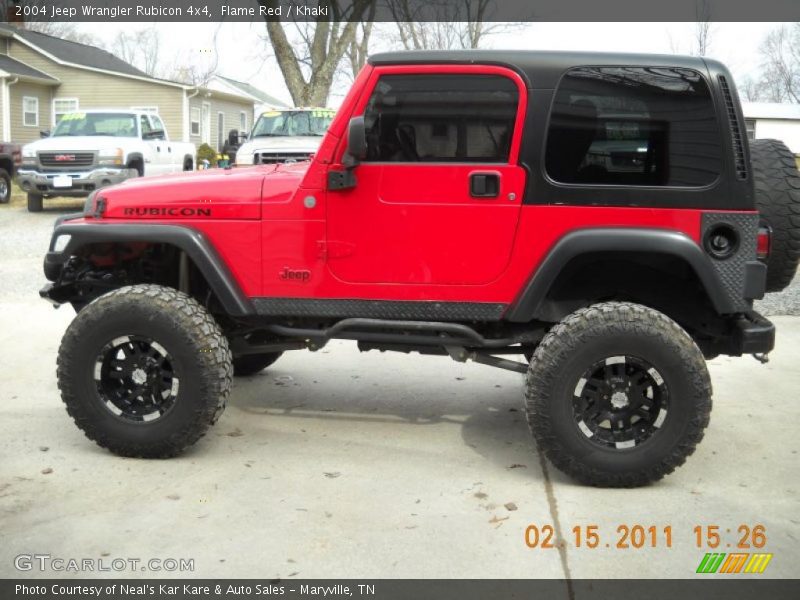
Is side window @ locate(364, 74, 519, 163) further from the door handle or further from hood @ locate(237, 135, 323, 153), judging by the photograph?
hood @ locate(237, 135, 323, 153)

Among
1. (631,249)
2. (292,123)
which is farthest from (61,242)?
(292,123)

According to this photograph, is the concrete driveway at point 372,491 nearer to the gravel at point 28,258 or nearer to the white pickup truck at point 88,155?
the gravel at point 28,258

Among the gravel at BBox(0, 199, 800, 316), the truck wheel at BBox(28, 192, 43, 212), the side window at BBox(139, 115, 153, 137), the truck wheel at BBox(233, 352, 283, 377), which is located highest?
the side window at BBox(139, 115, 153, 137)

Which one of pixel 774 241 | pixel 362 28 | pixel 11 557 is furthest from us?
pixel 362 28

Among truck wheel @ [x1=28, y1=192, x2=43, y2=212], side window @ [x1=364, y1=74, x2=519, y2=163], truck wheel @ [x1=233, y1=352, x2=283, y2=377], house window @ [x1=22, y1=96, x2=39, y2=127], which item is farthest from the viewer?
house window @ [x1=22, y1=96, x2=39, y2=127]

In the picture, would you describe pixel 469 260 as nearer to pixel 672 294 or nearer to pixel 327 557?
pixel 672 294

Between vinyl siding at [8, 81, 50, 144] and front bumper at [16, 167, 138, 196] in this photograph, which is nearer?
front bumper at [16, 167, 138, 196]

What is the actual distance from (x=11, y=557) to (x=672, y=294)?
10.8 feet

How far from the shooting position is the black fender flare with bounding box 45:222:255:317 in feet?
14.9

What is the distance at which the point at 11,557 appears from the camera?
3.54m

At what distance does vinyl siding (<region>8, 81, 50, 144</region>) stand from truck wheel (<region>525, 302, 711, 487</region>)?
29.5m

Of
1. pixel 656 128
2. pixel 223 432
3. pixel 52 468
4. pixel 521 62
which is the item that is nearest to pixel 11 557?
pixel 52 468

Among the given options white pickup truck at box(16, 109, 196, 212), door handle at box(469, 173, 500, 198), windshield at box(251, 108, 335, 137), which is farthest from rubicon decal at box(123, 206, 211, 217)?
white pickup truck at box(16, 109, 196, 212)

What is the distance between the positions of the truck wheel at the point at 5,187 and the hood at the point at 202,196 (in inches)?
594
